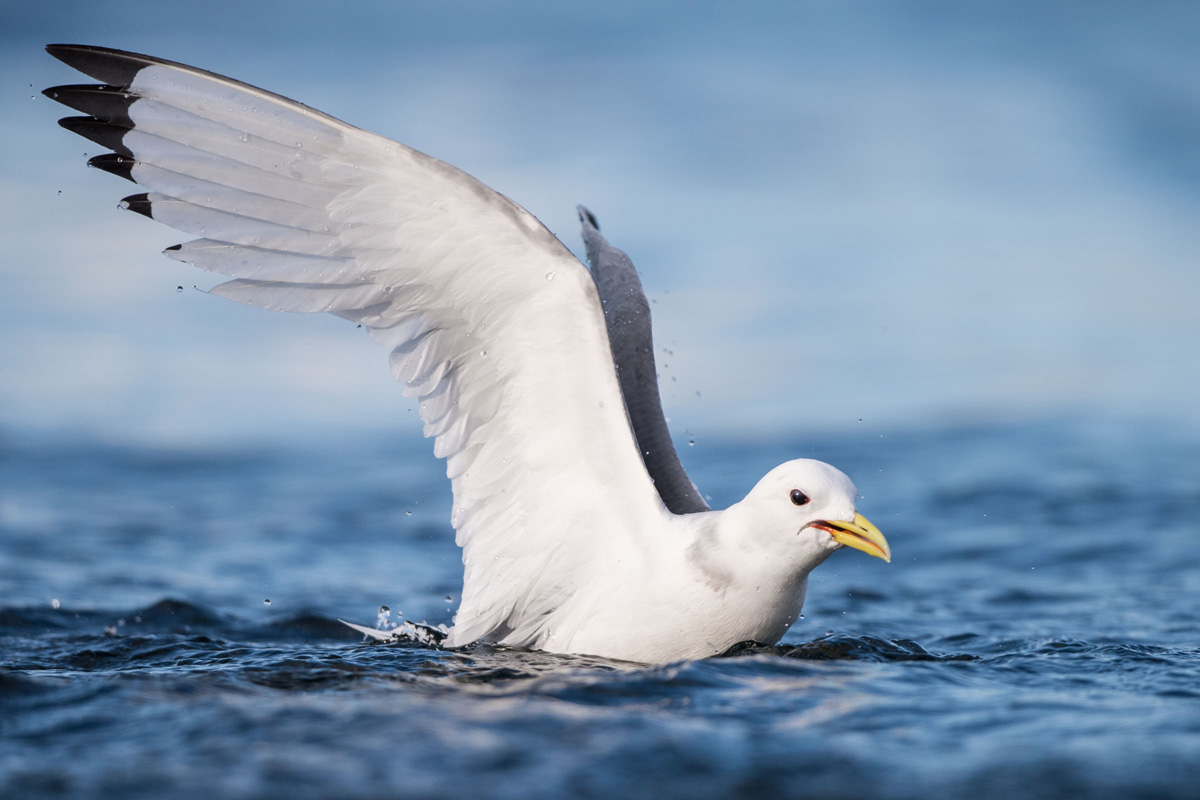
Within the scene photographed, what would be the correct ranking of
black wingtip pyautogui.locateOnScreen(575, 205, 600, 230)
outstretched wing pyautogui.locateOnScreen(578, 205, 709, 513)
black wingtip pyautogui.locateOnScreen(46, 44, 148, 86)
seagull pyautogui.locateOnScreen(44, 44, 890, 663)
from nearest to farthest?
seagull pyautogui.locateOnScreen(44, 44, 890, 663) → black wingtip pyautogui.locateOnScreen(46, 44, 148, 86) → outstretched wing pyautogui.locateOnScreen(578, 205, 709, 513) → black wingtip pyautogui.locateOnScreen(575, 205, 600, 230)

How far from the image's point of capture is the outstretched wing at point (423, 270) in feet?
17.6

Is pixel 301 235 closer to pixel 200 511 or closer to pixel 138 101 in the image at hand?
pixel 138 101

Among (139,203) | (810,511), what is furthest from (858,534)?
(139,203)

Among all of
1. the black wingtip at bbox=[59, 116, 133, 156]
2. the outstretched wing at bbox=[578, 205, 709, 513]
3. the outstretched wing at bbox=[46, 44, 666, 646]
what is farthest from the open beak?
the black wingtip at bbox=[59, 116, 133, 156]

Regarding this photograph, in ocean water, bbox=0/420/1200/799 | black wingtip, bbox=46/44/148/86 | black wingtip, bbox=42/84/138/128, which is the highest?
black wingtip, bbox=46/44/148/86

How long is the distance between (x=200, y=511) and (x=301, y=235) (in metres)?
5.81

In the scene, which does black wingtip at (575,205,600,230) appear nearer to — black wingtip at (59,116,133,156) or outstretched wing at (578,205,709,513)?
outstretched wing at (578,205,709,513)

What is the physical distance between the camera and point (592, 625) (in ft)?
18.9

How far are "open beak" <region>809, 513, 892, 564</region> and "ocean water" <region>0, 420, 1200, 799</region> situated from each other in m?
0.54

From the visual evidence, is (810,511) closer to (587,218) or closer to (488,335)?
(488,335)

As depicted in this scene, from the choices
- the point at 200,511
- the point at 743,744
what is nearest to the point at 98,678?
the point at 743,744

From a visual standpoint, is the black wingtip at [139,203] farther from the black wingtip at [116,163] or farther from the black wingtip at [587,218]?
the black wingtip at [587,218]

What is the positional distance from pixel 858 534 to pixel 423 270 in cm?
212

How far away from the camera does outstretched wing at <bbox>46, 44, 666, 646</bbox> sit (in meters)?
5.35
